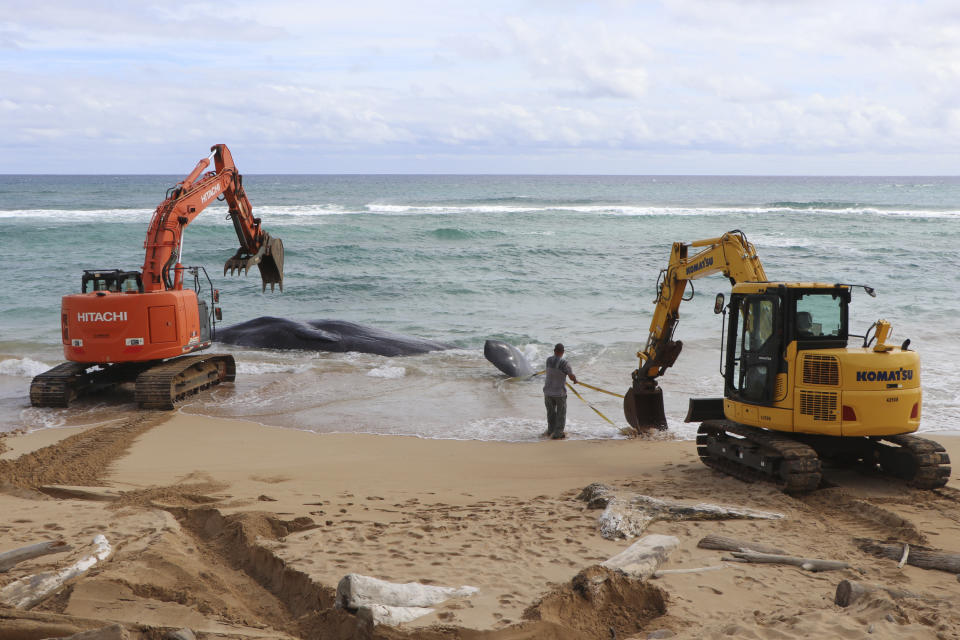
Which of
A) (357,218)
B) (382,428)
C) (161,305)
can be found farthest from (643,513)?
(357,218)

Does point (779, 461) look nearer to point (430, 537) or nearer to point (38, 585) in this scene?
point (430, 537)

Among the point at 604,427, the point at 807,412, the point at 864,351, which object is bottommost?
the point at 604,427

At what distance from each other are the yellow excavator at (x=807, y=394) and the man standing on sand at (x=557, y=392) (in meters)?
2.22

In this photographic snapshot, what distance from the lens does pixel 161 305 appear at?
501 inches

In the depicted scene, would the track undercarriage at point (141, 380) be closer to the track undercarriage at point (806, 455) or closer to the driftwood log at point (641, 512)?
the driftwood log at point (641, 512)

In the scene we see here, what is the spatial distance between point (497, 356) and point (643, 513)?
8.98m

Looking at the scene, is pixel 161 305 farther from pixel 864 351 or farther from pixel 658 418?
pixel 864 351

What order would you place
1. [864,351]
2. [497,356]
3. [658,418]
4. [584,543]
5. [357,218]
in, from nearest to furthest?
[584,543] → [864,351] → [658,418] → [497,356] → [357,218]

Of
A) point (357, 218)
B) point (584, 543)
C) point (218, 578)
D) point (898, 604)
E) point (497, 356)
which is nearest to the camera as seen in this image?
point (898, 604)

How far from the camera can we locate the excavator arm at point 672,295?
940cm

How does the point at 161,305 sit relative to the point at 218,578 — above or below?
above

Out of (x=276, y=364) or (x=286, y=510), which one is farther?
(x=276, y=364)

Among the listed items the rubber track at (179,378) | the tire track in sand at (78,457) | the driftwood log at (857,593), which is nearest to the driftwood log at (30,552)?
the tire track in sand at (78,457)

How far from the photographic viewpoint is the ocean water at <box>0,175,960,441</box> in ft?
42.7
